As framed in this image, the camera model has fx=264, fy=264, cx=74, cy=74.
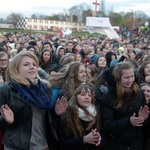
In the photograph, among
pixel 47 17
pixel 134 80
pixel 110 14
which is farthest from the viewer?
pixel 47 17

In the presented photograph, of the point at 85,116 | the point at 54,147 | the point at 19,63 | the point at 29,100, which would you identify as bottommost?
the point at 54,147

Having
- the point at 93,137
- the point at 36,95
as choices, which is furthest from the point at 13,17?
the point at 93,137

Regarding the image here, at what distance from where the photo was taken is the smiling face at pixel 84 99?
3279 mm

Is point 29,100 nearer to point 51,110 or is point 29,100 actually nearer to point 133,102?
point 51,110

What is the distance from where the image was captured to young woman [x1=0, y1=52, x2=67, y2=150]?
8.51 ft

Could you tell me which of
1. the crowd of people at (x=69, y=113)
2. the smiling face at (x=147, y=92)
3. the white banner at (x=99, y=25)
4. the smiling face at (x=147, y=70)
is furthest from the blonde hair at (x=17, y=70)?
the white banner at (x=99, y=25)

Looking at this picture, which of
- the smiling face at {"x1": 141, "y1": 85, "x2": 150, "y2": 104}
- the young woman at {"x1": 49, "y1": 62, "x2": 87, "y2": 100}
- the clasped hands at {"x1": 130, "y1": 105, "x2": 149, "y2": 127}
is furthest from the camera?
the young woman at {"x1": 49, "y1": 62, "x2": 87, "y2": 100}

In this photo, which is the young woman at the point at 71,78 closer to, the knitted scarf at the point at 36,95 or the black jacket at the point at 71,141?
the black jacket at the point at 71,141

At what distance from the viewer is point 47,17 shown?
11319 cm

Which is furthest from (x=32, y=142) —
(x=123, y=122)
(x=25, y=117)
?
(x=123, y=122)

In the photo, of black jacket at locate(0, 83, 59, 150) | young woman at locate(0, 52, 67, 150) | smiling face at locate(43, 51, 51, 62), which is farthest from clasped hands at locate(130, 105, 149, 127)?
smiling face at locate(43, 51, 51, 62)

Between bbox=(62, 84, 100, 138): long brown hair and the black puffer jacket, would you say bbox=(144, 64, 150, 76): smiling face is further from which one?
bbox=(62, 84, 100, 138): long brown hair

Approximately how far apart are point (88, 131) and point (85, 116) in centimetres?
18

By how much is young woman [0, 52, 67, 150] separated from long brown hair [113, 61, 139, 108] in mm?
675
